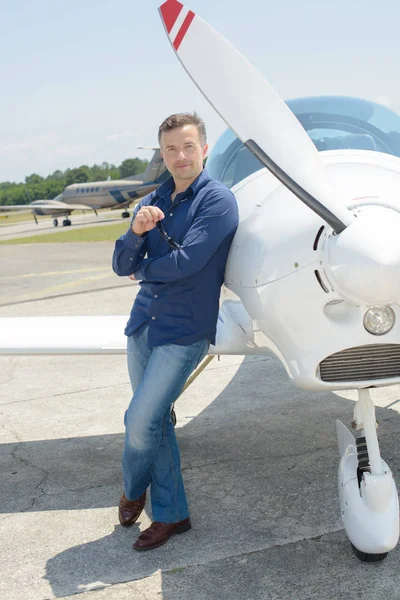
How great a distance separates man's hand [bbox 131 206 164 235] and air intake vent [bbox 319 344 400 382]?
2.90 ft

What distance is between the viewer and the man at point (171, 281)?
307cm

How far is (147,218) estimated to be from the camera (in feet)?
9.91

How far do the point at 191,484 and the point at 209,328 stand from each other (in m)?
1.16

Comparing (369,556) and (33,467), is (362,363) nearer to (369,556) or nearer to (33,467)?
(369,556)

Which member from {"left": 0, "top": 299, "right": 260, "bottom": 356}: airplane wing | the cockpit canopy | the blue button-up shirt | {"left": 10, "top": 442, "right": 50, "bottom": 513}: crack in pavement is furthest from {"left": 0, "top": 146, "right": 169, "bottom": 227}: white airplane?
the blue button-up shirt

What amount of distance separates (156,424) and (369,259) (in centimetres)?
123

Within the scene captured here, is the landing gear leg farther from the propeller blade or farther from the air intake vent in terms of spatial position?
the propeller blade

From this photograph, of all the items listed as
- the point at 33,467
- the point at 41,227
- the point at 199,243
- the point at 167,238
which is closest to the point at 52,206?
Answer: the point at 41,227

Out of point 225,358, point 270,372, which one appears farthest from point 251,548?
point 225,358

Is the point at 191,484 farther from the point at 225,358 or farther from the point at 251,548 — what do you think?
the point at 225,358

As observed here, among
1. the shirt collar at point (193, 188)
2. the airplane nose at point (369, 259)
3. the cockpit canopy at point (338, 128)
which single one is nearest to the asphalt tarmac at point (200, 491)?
the airplane nose at point (369, 259)

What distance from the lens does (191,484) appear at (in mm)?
4008

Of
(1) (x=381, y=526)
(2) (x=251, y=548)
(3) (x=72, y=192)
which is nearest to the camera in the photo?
(1) (x=381, y=526)

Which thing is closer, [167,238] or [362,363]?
[362,363]
